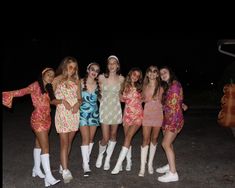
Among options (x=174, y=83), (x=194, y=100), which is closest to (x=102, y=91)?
(x=174, y=83)

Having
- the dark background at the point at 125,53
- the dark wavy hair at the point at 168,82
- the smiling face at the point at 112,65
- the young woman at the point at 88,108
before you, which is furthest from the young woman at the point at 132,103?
the dark background at the point at 125,53

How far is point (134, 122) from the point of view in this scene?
566cm

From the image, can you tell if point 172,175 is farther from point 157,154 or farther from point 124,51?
point 124,51

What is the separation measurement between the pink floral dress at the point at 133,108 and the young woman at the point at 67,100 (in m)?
0.85

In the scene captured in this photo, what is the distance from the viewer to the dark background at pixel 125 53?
20.5 m

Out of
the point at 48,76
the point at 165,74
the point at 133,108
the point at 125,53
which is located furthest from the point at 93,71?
the point at 125,53

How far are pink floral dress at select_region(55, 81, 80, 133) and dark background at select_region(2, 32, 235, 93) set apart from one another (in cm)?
1414

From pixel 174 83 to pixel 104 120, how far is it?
4.57 ft

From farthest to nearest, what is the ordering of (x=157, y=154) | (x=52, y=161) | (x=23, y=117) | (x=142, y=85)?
(x=23, y=117) < (x=157, y=154) < (x=52, y=161) < (x=142, y=85)

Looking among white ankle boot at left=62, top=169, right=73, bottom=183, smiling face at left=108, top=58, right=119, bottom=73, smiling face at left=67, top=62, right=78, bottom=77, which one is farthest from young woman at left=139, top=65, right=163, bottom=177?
white ankle boot at left=62, top=169, right=73, bottom=183

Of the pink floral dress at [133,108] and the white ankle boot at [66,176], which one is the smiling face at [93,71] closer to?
the pink floral dress at [133,108]

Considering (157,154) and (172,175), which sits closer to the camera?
(172,175)

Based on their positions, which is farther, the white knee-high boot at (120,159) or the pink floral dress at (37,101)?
the white knee-high boot at (120,159)

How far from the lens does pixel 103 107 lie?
585 centimetres
